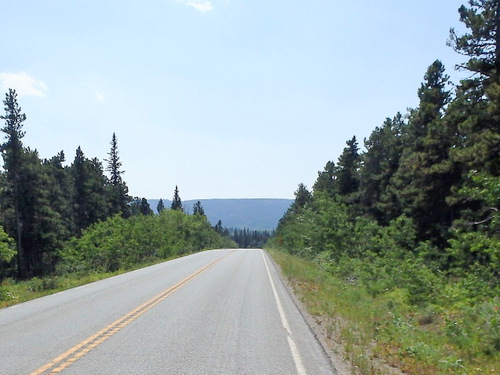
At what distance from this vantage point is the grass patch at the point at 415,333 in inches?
289

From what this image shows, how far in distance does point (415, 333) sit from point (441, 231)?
66.5 feet

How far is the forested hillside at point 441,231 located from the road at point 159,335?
6.64 feet

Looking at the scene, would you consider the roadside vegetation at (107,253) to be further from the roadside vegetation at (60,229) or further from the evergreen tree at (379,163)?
the evergreen tree at (379,163)

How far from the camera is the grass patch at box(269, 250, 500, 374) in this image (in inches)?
289

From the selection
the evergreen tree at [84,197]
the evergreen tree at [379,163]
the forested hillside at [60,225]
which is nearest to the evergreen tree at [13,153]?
the forested hillside at [60,225]

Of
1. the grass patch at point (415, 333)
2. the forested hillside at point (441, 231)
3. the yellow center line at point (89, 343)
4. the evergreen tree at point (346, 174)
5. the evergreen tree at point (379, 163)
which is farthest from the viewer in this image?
the evergreen tree at point (346, 174)

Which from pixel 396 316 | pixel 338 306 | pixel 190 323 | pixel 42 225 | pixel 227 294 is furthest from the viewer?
pixel 42 225

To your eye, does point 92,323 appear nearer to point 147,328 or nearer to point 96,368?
point 147,328

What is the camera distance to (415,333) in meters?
9.73

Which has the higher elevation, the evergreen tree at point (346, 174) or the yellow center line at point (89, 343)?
the evergreen tree at point (346, 174)

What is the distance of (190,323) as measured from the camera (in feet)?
35.2

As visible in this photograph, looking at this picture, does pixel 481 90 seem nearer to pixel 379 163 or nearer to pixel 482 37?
pixel 482 37

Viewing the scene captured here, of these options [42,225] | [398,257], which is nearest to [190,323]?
[398,257]

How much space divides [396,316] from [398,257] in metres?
5.98
